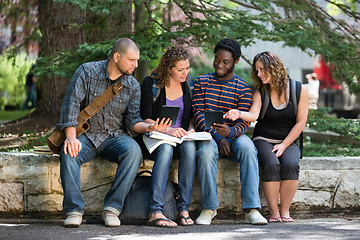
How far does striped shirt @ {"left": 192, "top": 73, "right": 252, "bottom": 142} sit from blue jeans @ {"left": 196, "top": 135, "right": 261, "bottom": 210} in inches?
12.9

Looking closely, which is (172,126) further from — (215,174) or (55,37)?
(55,37)

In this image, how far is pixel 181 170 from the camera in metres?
4.97

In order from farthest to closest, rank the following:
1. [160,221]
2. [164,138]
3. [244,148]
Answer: [244,148]
[164,138]
[160,221]

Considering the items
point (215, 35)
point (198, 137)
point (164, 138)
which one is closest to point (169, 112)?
point (164, 138)

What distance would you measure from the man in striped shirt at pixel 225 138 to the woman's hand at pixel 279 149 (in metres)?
0.22

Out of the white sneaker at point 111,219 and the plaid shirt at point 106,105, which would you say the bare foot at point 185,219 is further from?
the plaid shirt at point 106,105

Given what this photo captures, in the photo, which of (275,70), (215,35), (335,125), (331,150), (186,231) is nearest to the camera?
(186,231)

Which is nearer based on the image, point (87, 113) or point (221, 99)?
point (87, 113)

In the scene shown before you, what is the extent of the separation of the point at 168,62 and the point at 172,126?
588 mm

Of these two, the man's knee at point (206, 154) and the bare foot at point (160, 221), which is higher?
the man's knee at point (206, 154)

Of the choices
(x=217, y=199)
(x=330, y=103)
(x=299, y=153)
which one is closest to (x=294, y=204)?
(x=299, y=153)

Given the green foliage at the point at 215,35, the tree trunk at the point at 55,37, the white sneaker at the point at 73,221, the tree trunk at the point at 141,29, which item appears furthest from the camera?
the tree trunk at the point at 55,37

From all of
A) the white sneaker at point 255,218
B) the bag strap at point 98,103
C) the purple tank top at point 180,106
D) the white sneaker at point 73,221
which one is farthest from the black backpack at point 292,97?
the white sneaker at point 73,221

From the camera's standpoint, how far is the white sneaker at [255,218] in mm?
4887
